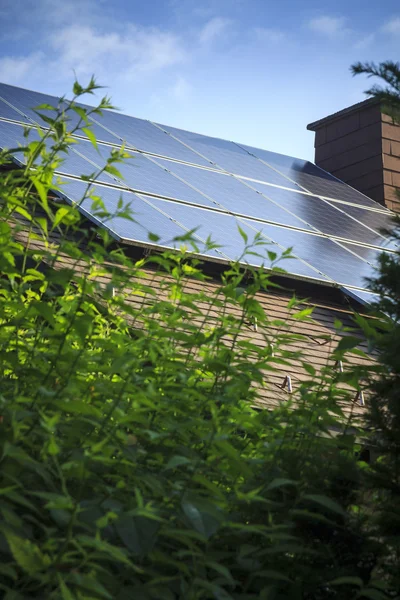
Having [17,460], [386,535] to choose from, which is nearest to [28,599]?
[17,460]

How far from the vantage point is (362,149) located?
14.8 m

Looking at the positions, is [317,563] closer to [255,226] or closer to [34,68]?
[255,226]

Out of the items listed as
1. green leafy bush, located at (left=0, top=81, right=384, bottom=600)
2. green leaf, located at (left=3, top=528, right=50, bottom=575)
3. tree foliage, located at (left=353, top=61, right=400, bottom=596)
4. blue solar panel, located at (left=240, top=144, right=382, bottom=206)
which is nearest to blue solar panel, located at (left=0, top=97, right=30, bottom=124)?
blue solar panel, located at (left=240, top=144, right=382, bottom=206)

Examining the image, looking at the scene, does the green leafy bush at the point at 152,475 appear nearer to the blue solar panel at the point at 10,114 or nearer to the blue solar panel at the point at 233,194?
the blue solar panel at the point at 233,194

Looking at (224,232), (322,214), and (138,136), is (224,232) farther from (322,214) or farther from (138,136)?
(138,136)

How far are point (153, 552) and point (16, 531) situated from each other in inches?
17.1

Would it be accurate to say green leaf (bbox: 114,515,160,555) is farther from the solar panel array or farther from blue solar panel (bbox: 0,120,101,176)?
blue solar panel (bbox: 0,120,101,176)

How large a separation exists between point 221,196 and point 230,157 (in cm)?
319

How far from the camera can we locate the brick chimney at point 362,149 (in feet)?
47.0

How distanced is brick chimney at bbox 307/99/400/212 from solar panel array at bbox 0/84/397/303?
41 cm

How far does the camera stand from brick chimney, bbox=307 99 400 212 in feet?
47.0

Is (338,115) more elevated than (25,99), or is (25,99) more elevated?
(338,115)

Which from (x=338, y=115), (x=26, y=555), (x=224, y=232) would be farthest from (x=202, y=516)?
(x=338, y=115)

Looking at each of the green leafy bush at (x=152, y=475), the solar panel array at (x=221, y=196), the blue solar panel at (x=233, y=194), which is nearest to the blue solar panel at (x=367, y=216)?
the solar panel array at (x=221, y=196)
